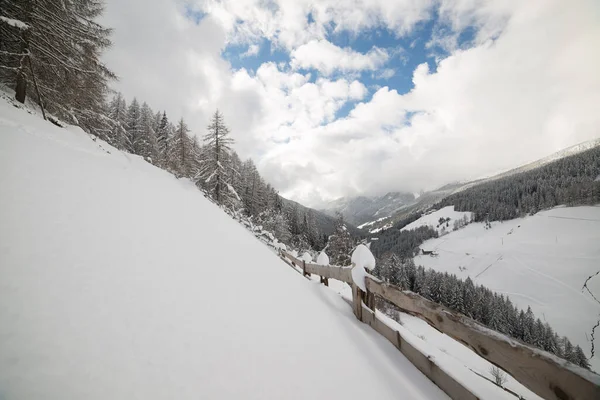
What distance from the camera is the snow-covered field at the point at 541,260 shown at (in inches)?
3073

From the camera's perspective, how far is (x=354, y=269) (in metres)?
3.59

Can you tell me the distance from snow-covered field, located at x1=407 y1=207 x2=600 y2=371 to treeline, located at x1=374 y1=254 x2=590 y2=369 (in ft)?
49.8

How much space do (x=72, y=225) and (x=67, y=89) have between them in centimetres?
1194

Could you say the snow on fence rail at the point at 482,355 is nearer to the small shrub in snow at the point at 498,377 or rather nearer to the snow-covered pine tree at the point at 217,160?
the small shrub in snow at the point at 498,377

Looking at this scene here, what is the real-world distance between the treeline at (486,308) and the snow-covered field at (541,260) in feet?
49.8

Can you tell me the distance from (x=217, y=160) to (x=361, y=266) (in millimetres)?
20302

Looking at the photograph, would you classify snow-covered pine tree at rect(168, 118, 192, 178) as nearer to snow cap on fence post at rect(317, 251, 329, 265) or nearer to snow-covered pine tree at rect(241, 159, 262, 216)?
snow-covered pine tree at rect(241, 159, 262, 216)

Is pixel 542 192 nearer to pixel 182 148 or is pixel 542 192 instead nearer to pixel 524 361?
pixel 182 148

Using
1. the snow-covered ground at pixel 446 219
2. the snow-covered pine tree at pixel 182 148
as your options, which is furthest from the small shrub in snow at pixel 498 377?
the snow-covered ground at pixel 446 219

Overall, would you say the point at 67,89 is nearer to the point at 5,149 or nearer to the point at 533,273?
the point at 5,149

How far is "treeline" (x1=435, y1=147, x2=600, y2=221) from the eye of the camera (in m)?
145

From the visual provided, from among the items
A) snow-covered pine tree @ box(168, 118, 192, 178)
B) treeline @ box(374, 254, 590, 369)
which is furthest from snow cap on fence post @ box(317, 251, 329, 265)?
treeline @ box(374, 254, 590, 369)

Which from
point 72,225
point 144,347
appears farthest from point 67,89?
point 144,347

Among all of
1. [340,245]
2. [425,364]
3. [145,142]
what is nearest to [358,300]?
[425,364]
